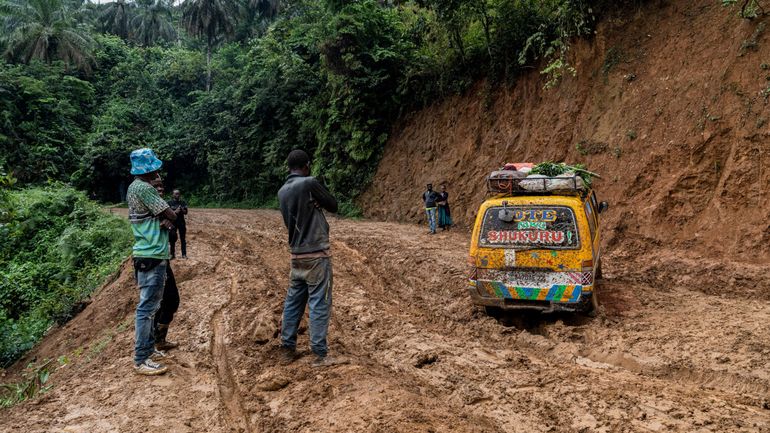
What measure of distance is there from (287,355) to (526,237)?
11.2 feet

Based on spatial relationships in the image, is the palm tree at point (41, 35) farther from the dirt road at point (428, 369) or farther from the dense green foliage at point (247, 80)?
the dirt road at point (428, 369)

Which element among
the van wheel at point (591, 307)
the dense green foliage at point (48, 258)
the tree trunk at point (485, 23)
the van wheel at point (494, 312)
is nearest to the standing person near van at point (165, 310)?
the dense green foliage at point (48, 258)

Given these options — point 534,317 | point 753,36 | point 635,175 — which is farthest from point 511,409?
point 753,36

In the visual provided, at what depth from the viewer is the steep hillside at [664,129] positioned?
8.67 meters

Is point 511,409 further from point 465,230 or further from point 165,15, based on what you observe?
point 165,15

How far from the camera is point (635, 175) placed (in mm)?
10336

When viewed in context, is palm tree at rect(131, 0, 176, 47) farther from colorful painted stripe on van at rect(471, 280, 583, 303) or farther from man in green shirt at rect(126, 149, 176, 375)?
colorful painted stripe on van at rect(471, 280, 583, 303)

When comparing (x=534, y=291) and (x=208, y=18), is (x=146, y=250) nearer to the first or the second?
(x=534, y=291)

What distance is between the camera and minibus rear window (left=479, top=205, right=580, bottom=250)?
6023 millimetres

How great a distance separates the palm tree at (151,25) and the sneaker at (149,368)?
49024 mm

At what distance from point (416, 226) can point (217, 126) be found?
1840 centimetres

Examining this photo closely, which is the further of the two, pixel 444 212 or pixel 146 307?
pixel 444 212

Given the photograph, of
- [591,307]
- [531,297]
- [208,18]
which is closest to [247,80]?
[208,18]

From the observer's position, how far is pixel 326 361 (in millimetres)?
4465
